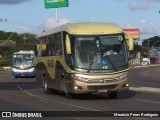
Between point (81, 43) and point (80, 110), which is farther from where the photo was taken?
point (81, 43)

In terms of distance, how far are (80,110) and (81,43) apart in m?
5.87

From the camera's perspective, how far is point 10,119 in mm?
14719

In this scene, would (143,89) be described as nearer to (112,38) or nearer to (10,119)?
(112,38)

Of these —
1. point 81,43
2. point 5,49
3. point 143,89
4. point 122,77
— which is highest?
point 81,43

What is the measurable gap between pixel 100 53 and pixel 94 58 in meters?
0.35

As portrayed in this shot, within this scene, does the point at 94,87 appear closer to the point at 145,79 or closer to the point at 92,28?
the point at 92,28

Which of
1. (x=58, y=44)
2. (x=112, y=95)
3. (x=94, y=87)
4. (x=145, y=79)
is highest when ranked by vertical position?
(x=58, y=44)

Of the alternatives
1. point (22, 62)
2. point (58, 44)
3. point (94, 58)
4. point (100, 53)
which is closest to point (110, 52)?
point (100, 53)

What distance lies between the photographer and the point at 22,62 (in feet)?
182

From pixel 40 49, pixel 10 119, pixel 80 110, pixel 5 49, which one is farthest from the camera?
pixel 5 49

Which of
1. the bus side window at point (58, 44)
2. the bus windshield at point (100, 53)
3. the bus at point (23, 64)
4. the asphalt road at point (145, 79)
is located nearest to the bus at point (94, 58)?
the bus windshield at point (100, 53)

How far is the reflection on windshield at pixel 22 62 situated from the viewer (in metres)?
55.2

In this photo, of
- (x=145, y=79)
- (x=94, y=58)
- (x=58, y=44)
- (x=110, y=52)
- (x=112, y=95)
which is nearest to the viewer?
(x=94, y=58)

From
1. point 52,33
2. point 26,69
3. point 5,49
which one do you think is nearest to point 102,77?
point 52,33
